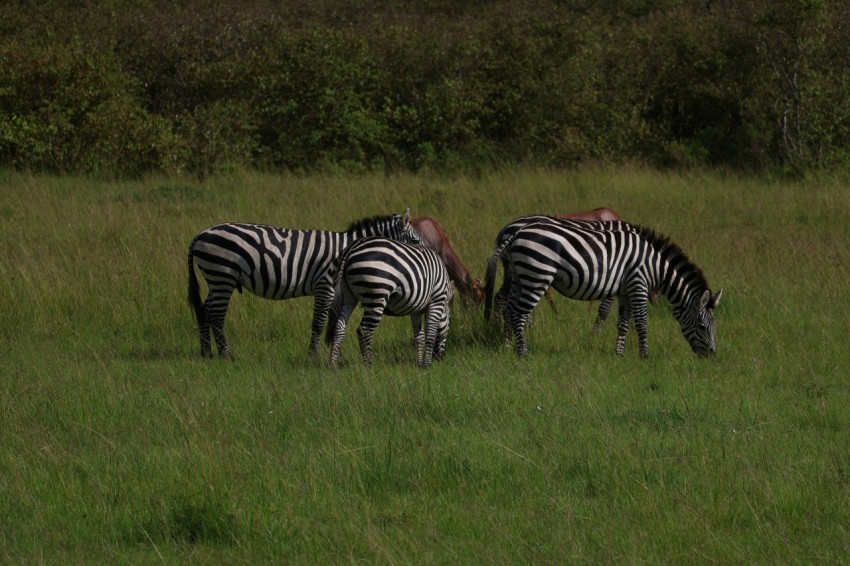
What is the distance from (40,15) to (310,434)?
22.6 meters

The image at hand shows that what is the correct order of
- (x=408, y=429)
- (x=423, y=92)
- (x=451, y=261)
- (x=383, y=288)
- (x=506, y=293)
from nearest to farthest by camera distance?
(x=408, y=429), (x=383, y=288), (x=506, y=293), (x=451, y=261), (x=423, y=92)

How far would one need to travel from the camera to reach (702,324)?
32.9 feet

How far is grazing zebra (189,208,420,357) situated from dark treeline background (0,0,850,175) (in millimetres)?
10267

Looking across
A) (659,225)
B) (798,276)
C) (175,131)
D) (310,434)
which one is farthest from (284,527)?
(175,131)

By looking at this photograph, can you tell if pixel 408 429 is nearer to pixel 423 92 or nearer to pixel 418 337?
pixel 418 337

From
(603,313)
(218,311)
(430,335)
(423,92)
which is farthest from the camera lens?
(423,92)

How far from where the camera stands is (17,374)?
8781 millimetres

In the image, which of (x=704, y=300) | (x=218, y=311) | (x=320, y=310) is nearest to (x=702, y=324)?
(x=704, y=300)

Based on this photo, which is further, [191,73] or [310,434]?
[191,73]

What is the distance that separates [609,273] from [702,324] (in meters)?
0.95

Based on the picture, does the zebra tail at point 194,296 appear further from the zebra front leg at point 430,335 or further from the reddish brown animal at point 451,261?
the reddish brown animal at point 451,261

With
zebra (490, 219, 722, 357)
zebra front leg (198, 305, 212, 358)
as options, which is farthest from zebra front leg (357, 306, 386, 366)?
zebra front leg (198, 305, 212, 358)

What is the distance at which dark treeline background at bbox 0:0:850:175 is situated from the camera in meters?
20.4

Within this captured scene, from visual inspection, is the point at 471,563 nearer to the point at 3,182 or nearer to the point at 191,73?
the point at 3,182
